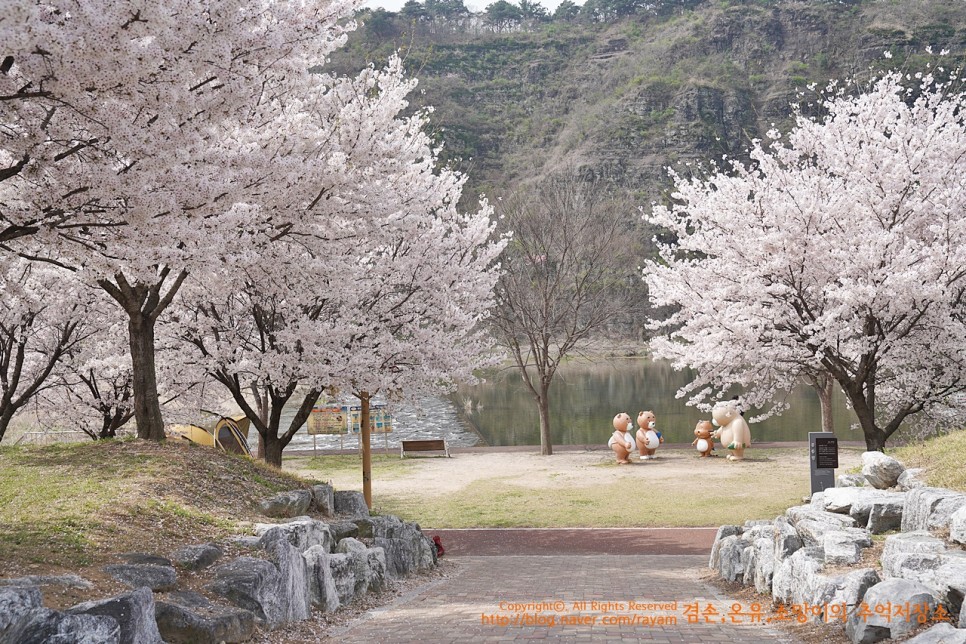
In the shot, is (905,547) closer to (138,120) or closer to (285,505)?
(285,505)

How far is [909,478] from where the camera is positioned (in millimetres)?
10414

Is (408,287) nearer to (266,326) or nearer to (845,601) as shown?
(266,326)

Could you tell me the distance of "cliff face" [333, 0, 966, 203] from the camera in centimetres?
10762

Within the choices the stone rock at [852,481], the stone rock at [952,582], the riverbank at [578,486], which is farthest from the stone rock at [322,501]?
the stone rock at [952,582]

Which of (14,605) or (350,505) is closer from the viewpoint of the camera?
(14,605)

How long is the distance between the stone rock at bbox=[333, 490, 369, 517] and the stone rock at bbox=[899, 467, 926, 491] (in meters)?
7.14

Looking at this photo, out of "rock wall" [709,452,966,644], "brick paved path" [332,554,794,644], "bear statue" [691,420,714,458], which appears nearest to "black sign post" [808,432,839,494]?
"rock wall" [709,452,966,644]

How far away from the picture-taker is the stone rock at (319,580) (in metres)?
8.30

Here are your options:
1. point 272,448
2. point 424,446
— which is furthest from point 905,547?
point 424,446

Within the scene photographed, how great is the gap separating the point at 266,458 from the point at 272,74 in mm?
7876

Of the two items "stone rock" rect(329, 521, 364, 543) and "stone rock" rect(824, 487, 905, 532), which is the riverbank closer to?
"stone rock" rect(824, 487, 905, 532)

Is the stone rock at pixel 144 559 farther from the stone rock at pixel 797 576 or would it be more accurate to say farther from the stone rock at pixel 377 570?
the stone rock at pixel 797 576

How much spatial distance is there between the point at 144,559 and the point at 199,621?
1190 mm

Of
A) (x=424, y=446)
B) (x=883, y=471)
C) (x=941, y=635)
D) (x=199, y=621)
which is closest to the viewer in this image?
(x=941, y=635)
